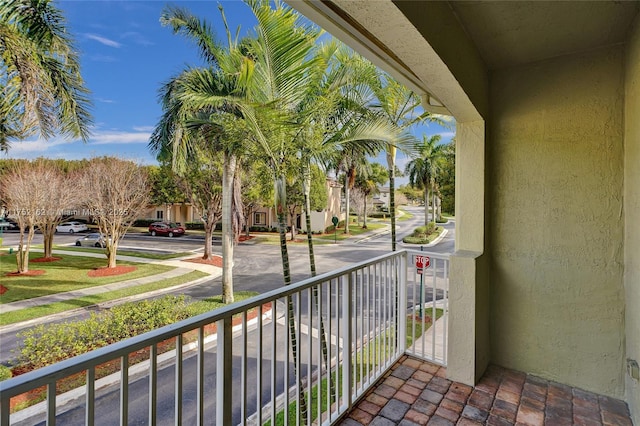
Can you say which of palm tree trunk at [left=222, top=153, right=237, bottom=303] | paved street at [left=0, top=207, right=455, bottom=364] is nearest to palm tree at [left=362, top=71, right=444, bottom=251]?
paved street at [left=0, top=207, right=455, bottom=364]

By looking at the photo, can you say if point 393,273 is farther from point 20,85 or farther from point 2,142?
point 2,142

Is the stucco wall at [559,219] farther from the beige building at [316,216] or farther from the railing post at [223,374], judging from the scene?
the beige building at [316,216]

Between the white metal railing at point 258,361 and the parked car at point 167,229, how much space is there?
17.2m

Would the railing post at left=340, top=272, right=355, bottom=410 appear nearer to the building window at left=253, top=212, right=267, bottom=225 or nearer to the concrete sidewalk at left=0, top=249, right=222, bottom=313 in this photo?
the concrete sidewalk at left=0, top=249, right=222, bottom=313

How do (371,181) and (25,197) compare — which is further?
(371,181)

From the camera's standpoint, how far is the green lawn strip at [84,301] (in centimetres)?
696

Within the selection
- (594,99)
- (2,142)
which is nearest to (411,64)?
(594,99)

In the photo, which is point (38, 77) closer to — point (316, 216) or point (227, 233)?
point (227, 233)

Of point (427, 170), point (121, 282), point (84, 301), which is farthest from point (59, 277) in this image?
point (427, 170)

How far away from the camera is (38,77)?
5.01 metres

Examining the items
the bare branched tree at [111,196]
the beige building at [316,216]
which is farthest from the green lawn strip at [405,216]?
the bare branched tree at [111,196]

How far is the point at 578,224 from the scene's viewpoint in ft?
7.77

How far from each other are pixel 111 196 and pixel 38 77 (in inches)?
264

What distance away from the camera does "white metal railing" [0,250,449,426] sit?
91 centimetres
